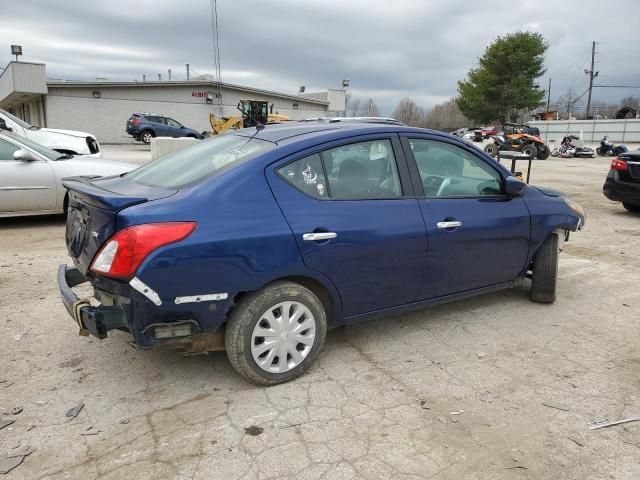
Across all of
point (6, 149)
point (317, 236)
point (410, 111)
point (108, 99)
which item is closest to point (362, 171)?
point (317, 236)

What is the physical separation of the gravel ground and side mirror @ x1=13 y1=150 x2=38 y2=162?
3447 millimetres

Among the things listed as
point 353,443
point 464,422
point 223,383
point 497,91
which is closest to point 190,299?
point 223,383

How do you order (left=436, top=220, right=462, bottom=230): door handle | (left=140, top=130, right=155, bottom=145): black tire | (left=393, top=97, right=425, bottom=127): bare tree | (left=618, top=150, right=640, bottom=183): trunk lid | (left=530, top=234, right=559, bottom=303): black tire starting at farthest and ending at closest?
(left=393, top=97, right=425, bottom=127): bare tree
(left=140, top=130, right=155, bottom=145): black tire
(left=618, top=150, right=640, bottom=183): trunk lid
(left=530, top=234, right=559, bottom=303): black tire
(left=436, top=220, right=462, bottom=230): door handle

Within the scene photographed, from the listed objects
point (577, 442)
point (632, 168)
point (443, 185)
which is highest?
point (443, 185)

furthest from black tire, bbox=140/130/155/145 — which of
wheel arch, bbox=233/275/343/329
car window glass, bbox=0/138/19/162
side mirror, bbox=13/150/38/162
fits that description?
wheel arch, bbox=233/275/343/329

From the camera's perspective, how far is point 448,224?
12.3ft

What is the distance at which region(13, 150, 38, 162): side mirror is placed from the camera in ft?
23.7

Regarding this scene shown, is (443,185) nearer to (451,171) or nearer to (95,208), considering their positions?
(451,171)

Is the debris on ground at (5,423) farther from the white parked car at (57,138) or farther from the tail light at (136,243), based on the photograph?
the white parked car at (57,138)

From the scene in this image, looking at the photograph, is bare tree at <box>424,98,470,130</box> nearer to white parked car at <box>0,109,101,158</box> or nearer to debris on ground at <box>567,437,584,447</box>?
white parked car at <box>0,109,101,158</box>

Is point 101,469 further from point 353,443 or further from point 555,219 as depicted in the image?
point 555,219

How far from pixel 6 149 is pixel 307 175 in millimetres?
6075

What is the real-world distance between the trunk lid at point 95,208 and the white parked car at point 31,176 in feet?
14.0

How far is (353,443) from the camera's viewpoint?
8.74 ft
